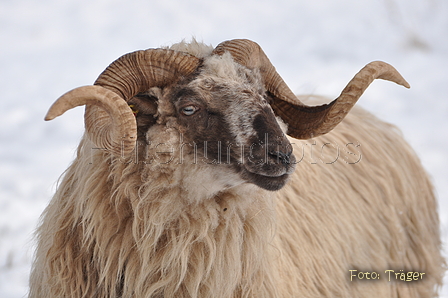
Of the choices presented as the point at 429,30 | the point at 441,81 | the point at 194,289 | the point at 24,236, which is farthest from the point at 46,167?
the point at 429,30

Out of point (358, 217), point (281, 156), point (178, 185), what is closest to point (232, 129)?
point (281, 156)

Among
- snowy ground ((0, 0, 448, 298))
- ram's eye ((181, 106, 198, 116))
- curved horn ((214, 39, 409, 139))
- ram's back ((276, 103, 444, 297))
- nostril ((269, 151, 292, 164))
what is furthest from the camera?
snowy ground ((0, 0, 448, 298))

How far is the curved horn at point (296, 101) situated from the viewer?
2.64m

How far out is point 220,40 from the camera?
26.9 feet

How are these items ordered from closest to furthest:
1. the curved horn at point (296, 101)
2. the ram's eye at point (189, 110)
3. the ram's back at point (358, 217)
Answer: the ram's eye at point (189, 110)
the curved horn at point (296, 101)
the ram's back at point (358, 217)

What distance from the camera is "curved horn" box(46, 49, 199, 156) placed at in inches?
81.5

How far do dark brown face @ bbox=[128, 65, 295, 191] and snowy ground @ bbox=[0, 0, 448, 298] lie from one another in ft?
12.7

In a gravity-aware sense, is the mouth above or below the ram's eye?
below

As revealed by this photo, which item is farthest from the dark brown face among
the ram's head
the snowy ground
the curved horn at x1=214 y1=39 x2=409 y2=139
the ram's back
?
the snowy ground

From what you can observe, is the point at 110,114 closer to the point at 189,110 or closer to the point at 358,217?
the point at 189,110

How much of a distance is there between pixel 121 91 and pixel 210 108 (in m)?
0.44

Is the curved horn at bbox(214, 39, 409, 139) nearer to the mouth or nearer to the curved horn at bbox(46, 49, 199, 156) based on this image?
the curved horn at bbox(46, 49, 199, 156)

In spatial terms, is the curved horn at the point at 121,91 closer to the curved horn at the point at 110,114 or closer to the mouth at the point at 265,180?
the curved horn at the point at 110,114

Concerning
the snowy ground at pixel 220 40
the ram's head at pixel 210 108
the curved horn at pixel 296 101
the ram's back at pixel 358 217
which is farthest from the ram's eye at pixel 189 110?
the snowy ground at pixel 220 40
